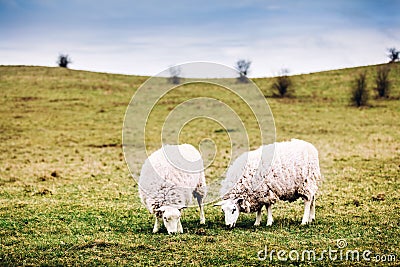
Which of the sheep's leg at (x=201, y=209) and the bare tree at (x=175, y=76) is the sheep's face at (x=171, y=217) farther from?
the bare tree at (x=175, y=76)

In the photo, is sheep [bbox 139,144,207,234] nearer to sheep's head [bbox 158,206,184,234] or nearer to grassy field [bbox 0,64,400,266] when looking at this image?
sheep's head [bbox 158,206,184,234]

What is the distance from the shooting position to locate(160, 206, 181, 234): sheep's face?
1050 cm

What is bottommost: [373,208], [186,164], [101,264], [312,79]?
[101,264]

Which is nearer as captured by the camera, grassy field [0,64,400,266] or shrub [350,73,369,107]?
grassy field [0,64,400,266]

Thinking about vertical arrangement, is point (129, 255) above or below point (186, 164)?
below

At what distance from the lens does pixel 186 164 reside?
467 inches

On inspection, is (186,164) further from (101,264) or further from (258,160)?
(101,264)

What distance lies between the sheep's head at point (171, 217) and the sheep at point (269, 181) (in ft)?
4.23

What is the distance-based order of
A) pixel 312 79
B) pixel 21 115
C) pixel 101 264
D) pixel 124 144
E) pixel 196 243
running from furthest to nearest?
pixel 312 79
pixel 21 115
pixel 124 144
pixel 196 243
pixel 101 264

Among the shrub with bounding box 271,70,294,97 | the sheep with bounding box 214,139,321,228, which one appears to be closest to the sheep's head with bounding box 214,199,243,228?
the sheep with bounding box 214,139,321,228

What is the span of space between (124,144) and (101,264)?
23.6 meters

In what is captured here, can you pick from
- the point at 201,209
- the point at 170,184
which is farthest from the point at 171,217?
the point at 201,209

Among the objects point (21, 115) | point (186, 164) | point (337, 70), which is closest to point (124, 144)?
point (21, 115)

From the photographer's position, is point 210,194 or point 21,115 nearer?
point 210,194
